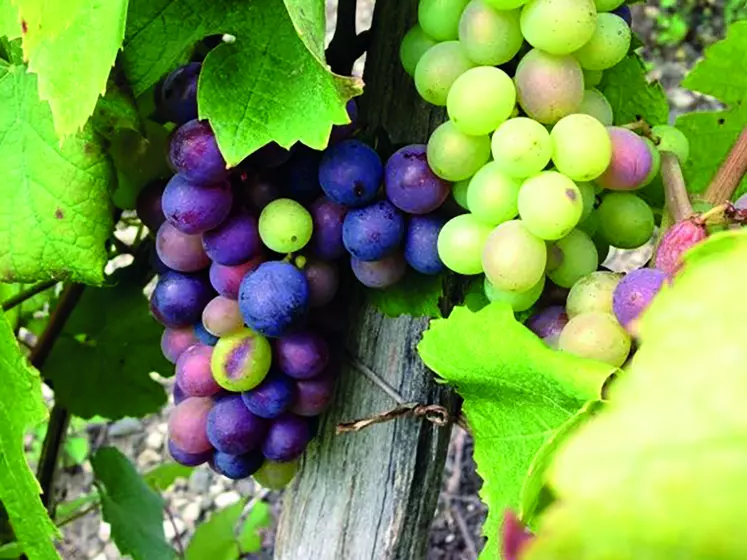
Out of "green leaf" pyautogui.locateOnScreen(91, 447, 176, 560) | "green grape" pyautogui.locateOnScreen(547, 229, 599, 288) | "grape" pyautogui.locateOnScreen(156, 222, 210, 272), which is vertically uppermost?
"green grape" pyautogui.locateOnScreen(547, 229, 599, 288)

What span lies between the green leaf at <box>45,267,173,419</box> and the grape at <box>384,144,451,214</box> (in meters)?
0.46

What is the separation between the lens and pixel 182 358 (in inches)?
22.9

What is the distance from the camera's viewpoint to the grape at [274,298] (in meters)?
0.51

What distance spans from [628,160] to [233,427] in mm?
283

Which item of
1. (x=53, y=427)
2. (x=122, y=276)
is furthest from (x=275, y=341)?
(x=53, y=427)

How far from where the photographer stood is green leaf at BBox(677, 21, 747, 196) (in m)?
0.66

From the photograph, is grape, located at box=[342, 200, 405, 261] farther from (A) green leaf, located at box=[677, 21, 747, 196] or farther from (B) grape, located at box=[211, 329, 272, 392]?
(A) green leaf, located at box=[677, 21, 747, 196]

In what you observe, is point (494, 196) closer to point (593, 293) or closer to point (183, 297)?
point (593, 293)

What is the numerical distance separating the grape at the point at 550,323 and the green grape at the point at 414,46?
0.54ft

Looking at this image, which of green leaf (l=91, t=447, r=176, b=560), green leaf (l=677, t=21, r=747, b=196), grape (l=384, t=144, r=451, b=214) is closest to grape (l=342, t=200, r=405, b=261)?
grape (l=384, t=144, r=451, b=214)

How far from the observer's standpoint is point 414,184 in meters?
0.51

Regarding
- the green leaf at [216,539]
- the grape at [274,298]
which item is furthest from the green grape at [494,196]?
the green leaf at [216,539]

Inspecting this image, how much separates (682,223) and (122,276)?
60 cm

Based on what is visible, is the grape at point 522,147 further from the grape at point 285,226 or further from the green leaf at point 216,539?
the green leaf at point 216,539
